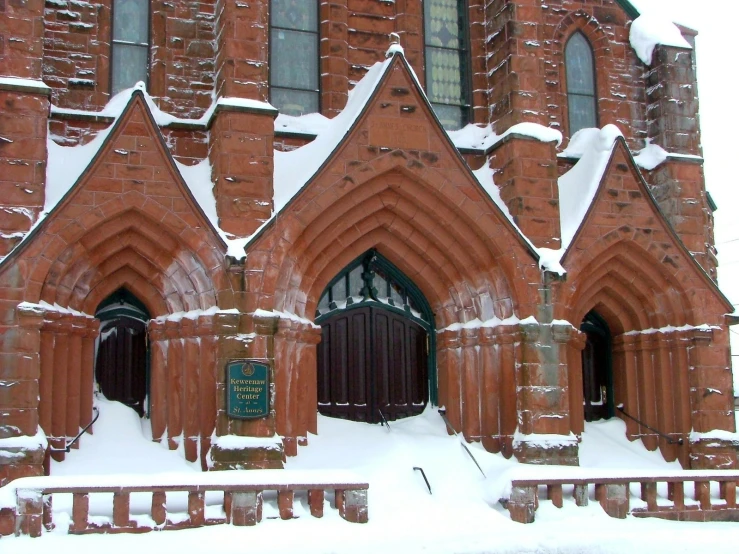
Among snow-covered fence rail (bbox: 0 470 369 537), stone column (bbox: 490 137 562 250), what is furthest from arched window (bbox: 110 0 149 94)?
snow-covered fence rail (bbox: 0 470 369 537)

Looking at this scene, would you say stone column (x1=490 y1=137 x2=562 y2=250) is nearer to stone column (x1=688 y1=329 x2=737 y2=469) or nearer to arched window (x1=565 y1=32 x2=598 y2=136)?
arched window (x1=565 y1=32 x2=598 y2=136)

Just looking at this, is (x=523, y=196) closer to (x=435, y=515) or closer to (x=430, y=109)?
(x=430, y=109)

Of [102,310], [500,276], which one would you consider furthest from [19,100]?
[500,276]

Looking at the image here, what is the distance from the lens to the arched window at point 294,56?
→ 1382cm

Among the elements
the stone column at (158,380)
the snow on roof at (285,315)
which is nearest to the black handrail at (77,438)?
the stone column at (158,380)

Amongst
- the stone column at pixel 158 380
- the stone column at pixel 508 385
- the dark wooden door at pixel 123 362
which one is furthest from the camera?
the stone column at pixel 508 385

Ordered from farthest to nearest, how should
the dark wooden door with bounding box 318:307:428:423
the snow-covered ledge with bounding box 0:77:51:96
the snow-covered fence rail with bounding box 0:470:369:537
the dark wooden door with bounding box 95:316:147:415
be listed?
the dark wooden door with bounding box 318:307:428:423, the dark wooden door with bounding box 95:316:147:415, the snow-covered ledge with bounding box 0:77:51:96, the snow-covered fence rail with bounding box 0:470:369:537

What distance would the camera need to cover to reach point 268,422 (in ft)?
38.5

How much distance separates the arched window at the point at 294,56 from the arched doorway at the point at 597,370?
5621 mm

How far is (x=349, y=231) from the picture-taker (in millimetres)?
13219

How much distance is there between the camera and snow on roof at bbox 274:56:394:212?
1256 cm

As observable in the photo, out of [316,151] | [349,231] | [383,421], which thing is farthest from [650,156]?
[383,421]

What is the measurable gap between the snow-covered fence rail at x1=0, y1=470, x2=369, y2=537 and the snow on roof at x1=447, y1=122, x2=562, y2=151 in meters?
5.68

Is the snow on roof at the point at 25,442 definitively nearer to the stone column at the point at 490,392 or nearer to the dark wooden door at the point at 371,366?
the dark wooden door at the point at 371,366
